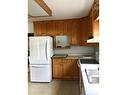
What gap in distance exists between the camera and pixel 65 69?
545 cm

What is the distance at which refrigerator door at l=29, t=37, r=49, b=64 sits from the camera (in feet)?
16.7

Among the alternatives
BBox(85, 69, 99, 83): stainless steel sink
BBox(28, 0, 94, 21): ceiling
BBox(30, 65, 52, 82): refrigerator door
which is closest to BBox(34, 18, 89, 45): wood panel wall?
BBox(30, 65, 52, 82): refrigerator door

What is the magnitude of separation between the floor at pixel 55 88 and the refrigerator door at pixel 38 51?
0.75 m

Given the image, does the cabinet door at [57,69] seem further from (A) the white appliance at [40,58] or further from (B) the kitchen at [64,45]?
(A) the white appliance at [40,58]

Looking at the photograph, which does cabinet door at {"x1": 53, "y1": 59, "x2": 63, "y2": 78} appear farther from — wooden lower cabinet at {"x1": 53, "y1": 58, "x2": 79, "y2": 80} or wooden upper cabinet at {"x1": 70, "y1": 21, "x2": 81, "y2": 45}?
wooden upper cabinet at {"x1": 70, "y1": 21, "x2": 81, "y2": 45}

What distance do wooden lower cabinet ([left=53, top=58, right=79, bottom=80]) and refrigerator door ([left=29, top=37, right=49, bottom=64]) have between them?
53cm

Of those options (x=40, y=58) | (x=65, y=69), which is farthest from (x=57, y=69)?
(x=40, y=58)

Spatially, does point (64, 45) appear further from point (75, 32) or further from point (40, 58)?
point (40, 58)

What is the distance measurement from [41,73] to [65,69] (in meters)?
0.86

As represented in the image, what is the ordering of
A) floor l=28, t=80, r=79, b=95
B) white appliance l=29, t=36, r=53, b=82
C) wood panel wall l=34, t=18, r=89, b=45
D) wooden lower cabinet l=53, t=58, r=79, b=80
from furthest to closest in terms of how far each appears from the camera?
wood panel wall l=34, t=18, r=89, b=45
wooden lower cabinet l=53, t=58, r=79, b=80
white appliance l=29, t=36, r=53, b=82
floor l=28, t=80, r=79, b=95
